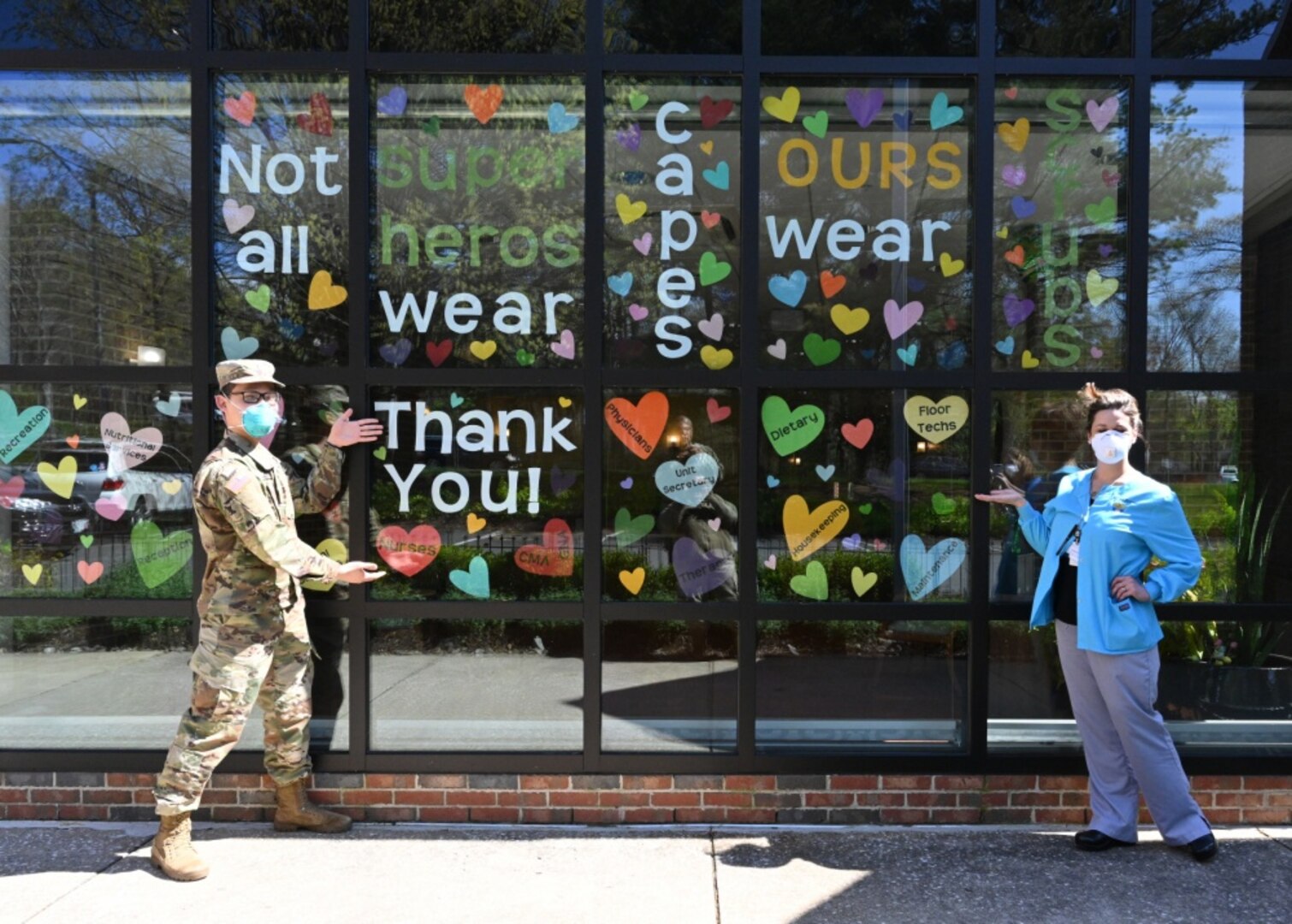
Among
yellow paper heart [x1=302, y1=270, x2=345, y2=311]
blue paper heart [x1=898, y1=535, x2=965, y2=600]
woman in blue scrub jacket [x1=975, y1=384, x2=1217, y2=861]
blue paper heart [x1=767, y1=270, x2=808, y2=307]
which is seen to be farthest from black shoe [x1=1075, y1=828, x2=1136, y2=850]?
yellow paper heart [x1=302, y1=270, x2=345, y2=311]

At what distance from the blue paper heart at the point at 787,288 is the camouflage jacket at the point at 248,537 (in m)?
2.38

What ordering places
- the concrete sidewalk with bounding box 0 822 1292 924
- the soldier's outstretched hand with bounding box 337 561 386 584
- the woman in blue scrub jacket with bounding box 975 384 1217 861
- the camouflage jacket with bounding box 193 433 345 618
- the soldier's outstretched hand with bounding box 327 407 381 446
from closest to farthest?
the concrete sidewalk with bounding box 0 822 1292 924 → the camouflage jacket with bounding box 193 433 345 618 → the woman in blue scrub jacket with bounding box 975 384 1217 861 → the soldier's outstretched hand with bounding box 337 561 386 584 → the soldier's outstretched hand with bounding box 327 407 381 446

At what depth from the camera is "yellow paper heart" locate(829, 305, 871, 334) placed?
14.9 ft

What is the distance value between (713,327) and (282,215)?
7.05 feet

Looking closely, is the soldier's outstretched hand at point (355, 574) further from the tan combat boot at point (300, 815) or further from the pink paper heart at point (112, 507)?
the pink paper heart at point (112, 507)

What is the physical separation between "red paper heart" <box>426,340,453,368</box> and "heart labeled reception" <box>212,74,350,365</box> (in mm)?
441

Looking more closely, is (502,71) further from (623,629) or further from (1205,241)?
(1205,241)

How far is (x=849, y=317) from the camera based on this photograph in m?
4.56

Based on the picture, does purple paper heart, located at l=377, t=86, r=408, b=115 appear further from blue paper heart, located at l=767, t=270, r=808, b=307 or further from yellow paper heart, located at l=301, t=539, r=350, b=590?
yellow paper heart, located at l=301, t=539, r=350, b=590

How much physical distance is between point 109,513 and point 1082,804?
15.9ft

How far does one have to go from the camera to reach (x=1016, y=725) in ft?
15.1

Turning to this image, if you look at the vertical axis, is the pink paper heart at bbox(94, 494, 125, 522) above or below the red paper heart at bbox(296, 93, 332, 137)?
below

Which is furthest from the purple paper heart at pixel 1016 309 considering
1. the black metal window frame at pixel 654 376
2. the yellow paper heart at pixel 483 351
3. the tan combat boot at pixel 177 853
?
the tan combat boot at pixel 177 853

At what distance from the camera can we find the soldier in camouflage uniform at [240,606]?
3816 mm
